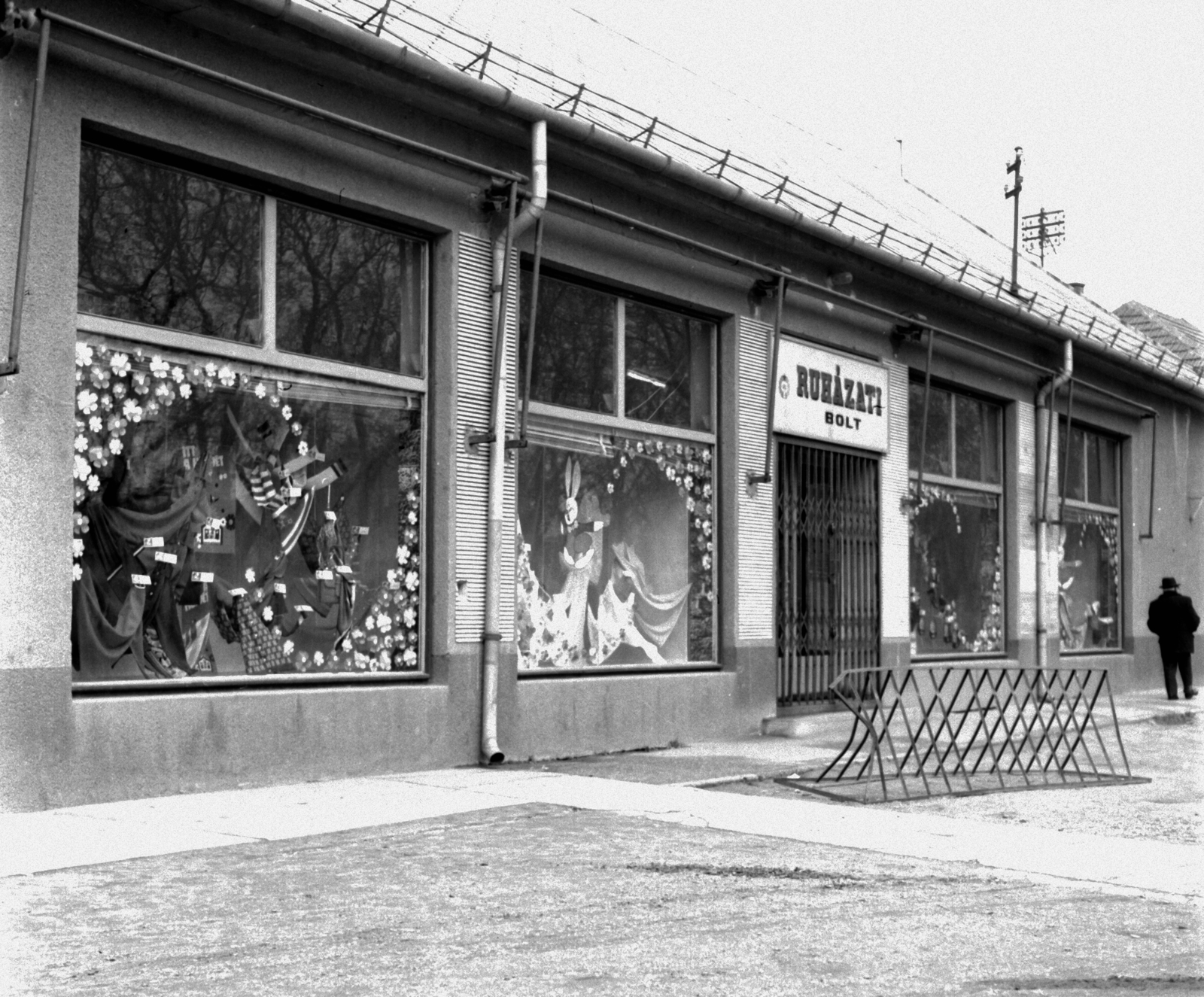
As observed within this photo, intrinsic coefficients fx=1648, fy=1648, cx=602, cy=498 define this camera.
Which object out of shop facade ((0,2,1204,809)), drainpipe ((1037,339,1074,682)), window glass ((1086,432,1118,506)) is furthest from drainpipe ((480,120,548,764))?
window glass ((1086,432,1118,506))

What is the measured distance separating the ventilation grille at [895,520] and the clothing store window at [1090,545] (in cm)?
455

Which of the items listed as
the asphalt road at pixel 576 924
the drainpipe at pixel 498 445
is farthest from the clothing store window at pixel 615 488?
the asphalt road at pixel 576 924

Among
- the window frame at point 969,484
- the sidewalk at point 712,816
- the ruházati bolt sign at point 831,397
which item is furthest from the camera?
the window frame at point 969,484

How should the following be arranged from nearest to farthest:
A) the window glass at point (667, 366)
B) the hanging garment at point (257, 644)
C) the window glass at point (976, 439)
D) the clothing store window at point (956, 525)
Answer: the hanging garment at point (257, 644), the window glass at point (667, 366), the clothing store window at point (956, 525), the window glass at point (976, 439)

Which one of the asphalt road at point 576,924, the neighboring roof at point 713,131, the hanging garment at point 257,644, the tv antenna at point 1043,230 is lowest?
the asphalt road at point 576,924

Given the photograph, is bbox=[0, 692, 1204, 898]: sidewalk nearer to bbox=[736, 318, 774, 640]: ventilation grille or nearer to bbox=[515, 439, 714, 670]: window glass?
bbox=[515, 439, 714, 670]: window glass

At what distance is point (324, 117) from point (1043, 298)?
49.3 ft

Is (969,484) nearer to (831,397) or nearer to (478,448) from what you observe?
(831,397)

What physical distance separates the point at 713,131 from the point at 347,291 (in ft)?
24.1

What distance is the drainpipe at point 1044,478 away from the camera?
21125mm

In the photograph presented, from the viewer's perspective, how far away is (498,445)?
12398mm

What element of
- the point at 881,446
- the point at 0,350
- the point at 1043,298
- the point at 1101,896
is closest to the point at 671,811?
the point at 1101,896

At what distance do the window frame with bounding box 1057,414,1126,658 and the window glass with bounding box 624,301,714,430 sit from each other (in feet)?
26.1

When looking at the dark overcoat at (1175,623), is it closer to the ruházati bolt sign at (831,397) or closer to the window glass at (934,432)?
the window glass at (934,432)
